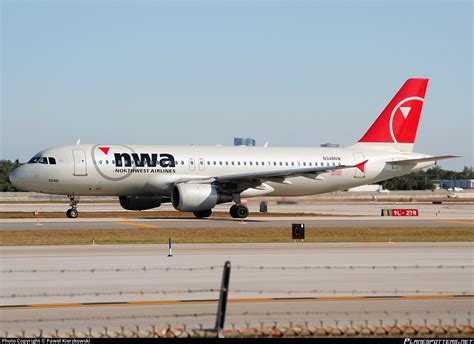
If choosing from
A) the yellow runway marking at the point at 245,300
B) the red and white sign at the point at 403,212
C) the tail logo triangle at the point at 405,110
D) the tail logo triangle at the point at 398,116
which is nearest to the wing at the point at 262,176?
the red and white sign at the point at 403,212

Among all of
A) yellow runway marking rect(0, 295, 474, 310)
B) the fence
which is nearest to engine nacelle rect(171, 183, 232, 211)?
the fence

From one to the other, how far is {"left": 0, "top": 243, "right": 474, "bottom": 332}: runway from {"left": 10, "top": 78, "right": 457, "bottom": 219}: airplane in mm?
21839

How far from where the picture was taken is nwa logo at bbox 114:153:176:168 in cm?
5291

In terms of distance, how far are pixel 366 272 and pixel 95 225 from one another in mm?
22850

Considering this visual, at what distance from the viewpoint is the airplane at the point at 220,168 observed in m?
52.1

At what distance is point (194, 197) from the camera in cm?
5078

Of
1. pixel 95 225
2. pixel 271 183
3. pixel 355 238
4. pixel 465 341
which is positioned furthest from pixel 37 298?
pixel 271 183

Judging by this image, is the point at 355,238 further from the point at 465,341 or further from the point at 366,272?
the point at 465,341

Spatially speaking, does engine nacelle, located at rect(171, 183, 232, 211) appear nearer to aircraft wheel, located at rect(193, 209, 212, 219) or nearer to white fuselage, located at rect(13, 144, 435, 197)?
aircraft wheel, located at rect(193, 209, 212, 219)

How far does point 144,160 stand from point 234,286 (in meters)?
34.1

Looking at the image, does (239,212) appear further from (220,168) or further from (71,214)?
(71,214)

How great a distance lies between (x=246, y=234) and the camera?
3919 cm

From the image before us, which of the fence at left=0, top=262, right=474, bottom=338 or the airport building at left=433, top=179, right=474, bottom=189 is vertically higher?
the airport building at left=433, top=179, right=474, bottom=189

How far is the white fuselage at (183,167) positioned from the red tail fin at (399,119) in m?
1.26
